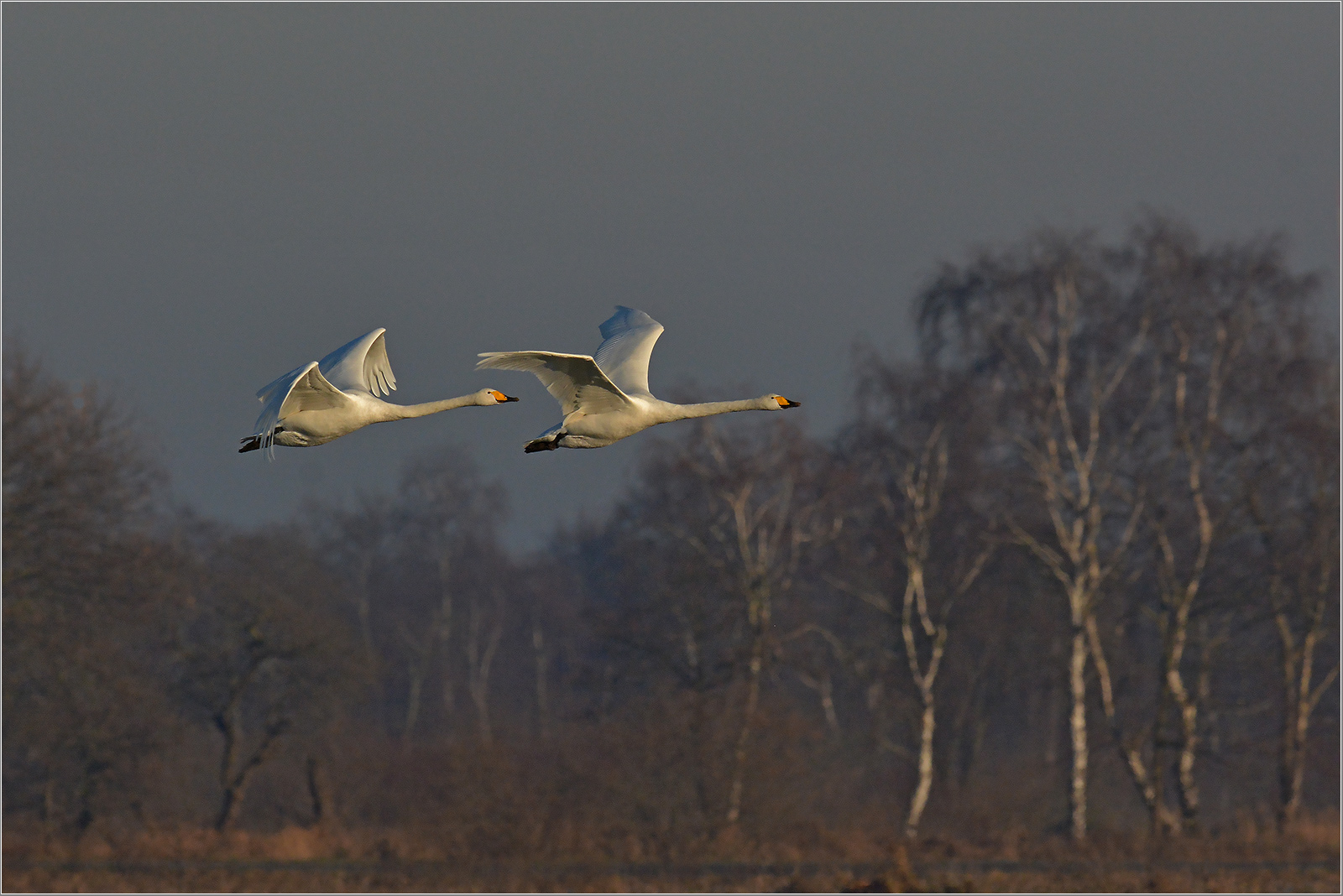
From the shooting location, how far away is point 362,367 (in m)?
13.3

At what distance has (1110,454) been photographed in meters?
26.4

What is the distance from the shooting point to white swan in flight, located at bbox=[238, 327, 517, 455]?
38.6 feet

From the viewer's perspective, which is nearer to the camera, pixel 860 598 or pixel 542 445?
pixel 542 445

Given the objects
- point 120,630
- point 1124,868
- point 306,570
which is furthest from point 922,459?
point 306,570

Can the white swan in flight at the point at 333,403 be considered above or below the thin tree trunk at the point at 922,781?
above

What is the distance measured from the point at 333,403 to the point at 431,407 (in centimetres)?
83

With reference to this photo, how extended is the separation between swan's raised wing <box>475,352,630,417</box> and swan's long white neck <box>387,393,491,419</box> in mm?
778

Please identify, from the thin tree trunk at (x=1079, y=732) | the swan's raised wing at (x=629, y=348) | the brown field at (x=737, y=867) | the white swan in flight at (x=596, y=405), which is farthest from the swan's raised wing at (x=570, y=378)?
the thin tree trunk at (x=1079, y=732)

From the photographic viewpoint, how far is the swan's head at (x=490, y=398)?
504 inches

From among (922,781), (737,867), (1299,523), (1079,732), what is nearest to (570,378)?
(737,867)

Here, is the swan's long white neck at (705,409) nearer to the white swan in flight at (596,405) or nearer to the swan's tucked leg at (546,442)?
the white swan in flight at (596,405)

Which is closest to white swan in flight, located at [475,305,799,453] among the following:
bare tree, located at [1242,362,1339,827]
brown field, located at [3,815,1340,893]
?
brown field, located at [3,815,1340,893]

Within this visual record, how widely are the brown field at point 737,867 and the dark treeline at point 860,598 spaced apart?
23.0 inches

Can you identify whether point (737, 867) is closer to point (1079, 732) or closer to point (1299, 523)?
point (1079, 732)
